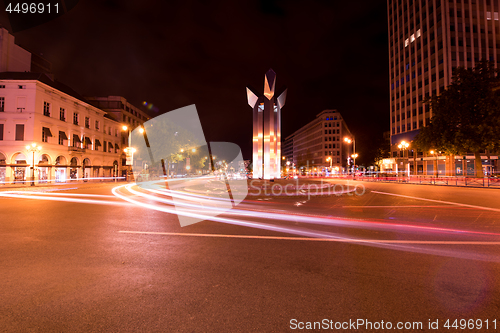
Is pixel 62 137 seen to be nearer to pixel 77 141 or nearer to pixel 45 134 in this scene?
pixel 77 141

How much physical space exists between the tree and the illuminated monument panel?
2257cm

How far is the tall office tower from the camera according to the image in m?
55.2

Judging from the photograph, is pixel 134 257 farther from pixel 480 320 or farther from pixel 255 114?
pixel 255 114

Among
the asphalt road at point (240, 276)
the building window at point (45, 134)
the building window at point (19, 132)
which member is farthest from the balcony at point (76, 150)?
the asphalt road at point (240, 276)

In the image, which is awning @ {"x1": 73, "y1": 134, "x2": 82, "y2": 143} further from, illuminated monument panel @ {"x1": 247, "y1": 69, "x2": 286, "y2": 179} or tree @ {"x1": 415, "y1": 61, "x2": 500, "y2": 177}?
tree @ {"x1": 415, "y1": 61, "x2": 500, "y2": 177}

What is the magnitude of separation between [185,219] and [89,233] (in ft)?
9.94

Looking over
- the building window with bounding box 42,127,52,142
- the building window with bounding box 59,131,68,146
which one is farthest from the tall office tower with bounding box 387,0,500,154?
the building window with bounding box 42,127,52,142

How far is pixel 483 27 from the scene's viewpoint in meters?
55.9

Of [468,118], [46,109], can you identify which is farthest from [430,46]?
[46,109]

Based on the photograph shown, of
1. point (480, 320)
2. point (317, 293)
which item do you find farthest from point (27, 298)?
point (480, 320)

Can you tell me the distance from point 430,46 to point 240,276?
75503mm

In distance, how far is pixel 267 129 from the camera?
904 inches

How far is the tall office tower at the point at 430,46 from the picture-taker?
55.2 metres

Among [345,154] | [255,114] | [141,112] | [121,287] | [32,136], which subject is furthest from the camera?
[345,154]
